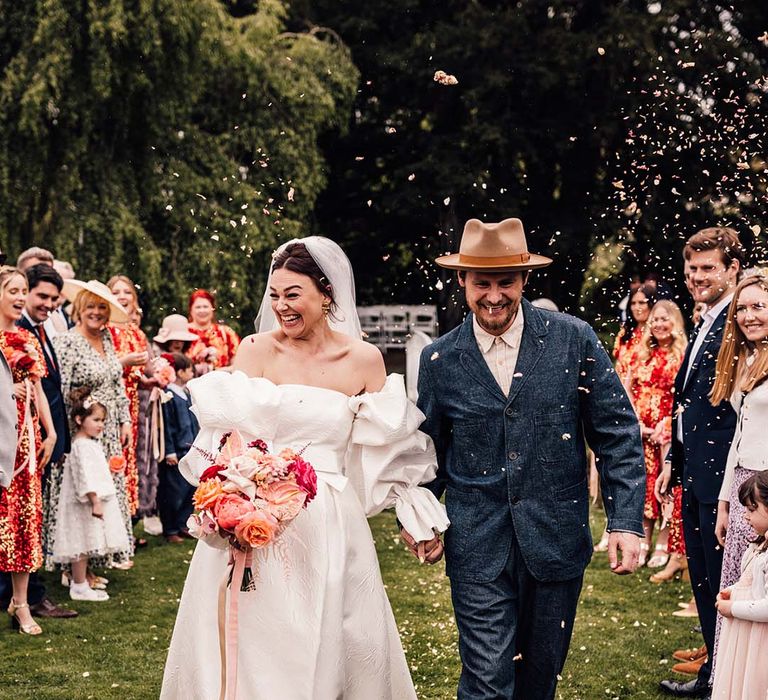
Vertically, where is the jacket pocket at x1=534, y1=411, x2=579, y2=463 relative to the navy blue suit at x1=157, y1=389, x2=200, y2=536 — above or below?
above

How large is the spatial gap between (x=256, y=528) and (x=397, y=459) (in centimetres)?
71

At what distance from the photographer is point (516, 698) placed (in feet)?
13.3

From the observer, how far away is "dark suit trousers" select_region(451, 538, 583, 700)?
3.82m

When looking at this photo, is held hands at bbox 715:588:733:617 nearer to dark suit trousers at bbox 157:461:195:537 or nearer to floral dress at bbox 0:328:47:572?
floral dress at bbox 0:328:47:572

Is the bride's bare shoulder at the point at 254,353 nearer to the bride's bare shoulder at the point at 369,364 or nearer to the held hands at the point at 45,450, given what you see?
the bride's bare shoulder at the point at 369,364

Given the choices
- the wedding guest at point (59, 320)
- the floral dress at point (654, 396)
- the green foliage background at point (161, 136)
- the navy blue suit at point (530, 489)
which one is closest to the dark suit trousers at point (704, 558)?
the navy blue suit at point (530, 489)

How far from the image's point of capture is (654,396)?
331 inches

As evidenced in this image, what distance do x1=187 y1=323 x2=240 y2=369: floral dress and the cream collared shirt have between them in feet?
21.0

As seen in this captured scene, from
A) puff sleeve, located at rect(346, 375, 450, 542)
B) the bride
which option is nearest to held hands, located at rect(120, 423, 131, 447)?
the bride

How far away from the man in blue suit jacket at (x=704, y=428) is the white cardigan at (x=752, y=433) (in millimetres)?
236

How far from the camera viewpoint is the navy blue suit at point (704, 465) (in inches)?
202

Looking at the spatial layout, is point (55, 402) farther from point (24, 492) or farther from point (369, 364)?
point (369, 364)

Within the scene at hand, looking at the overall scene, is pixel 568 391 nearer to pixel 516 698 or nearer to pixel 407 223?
pixel 516 698

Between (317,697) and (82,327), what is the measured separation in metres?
4.35
